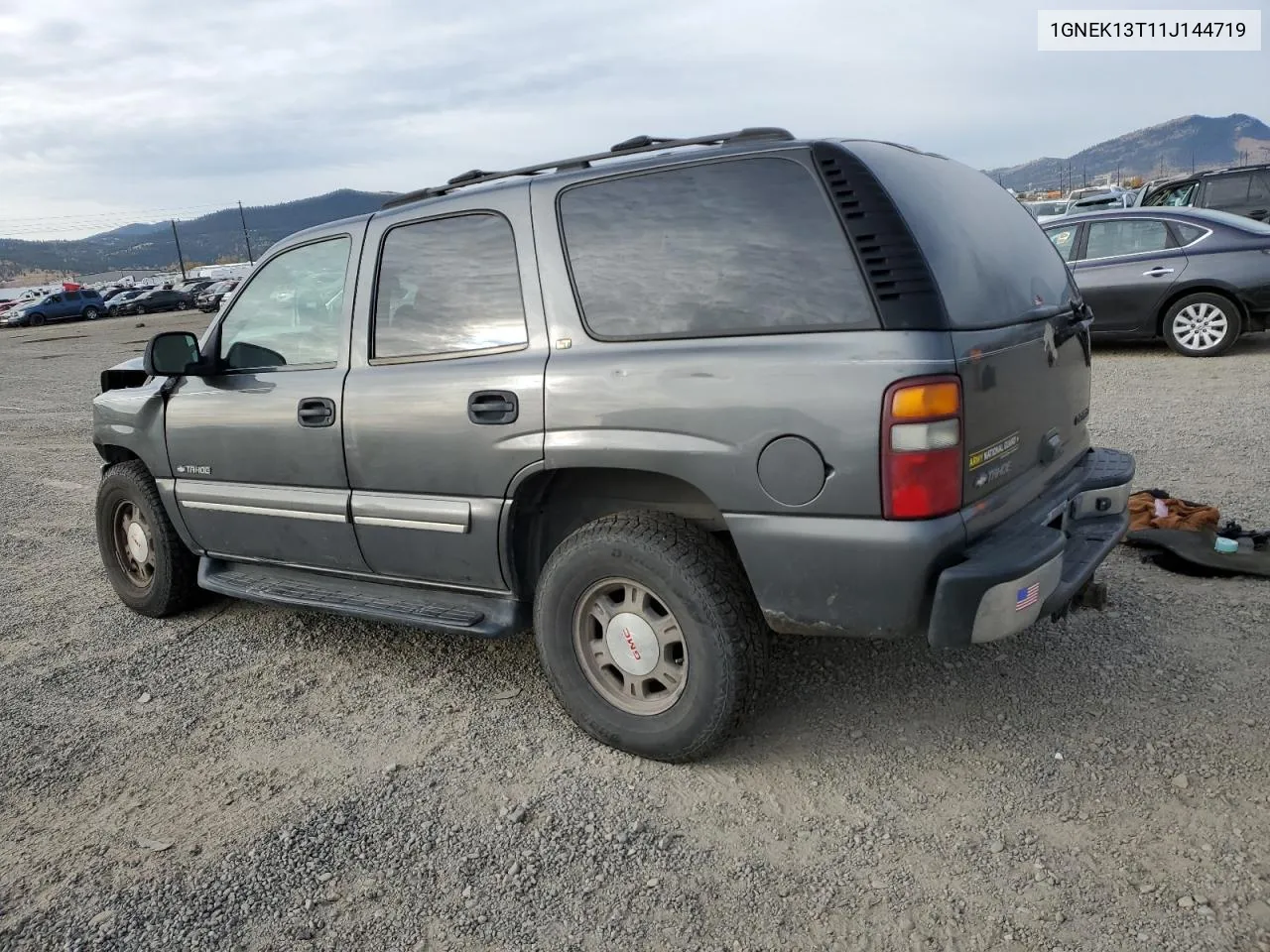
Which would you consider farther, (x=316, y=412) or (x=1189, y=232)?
(x=1189, y=232)

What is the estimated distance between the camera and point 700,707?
2.98 meters

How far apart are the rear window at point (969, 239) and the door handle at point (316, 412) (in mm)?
2120

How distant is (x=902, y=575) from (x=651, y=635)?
852 mm

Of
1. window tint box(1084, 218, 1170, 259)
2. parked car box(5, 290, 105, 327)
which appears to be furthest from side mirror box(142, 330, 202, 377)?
parked car box(5, 290, 105, 327)

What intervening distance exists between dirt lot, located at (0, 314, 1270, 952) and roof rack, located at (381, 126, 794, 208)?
1.90 metres

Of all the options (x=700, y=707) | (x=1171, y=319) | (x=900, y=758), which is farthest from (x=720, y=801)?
(x=1171, y=319)

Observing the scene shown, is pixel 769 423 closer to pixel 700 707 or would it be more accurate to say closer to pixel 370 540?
pixel 700 707

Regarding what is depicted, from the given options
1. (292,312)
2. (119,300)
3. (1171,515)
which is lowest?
(1171,515)

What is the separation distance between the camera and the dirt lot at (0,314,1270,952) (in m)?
2.46

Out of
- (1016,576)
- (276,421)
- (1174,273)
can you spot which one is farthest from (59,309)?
(1016,576)

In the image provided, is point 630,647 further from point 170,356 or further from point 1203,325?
point 1203,325

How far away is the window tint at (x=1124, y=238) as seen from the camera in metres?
9.76

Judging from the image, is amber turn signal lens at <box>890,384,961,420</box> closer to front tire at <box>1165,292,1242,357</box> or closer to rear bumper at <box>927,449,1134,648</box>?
rear bumper at <box>927,449,1134,648</box>

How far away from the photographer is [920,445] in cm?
256
